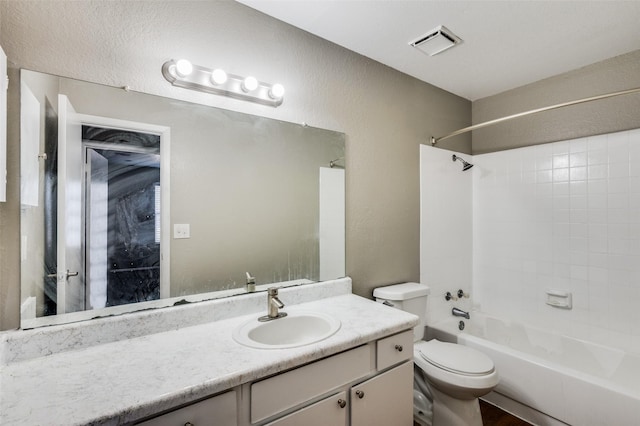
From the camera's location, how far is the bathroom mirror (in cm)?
111

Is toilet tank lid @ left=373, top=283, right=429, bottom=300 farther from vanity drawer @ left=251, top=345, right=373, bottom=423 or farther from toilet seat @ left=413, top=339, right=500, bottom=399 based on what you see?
vanity drawer @ left=251, top=345, right=373, bottom=423

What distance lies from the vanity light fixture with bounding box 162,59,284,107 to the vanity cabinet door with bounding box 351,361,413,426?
4.74ft

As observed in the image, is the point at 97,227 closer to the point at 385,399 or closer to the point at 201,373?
the point at 201,373

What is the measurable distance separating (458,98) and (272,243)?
88.3 inches

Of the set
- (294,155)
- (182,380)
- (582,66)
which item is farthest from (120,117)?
(582,66)

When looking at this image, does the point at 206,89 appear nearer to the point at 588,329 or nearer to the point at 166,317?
the point at 166,317

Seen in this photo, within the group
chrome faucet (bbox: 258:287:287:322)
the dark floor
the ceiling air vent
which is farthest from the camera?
the dark floor

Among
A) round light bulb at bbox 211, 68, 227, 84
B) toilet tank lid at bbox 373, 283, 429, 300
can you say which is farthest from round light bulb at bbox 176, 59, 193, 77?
toilet tank lid at bbox 373, 283, 429, 300

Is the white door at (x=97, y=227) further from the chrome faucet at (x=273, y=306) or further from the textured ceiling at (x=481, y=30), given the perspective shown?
the textured ceiling at (x=481, y=30)

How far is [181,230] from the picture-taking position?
1389 mm

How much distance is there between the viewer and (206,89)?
143cm

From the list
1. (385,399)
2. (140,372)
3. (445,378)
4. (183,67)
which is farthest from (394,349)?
(183,67)

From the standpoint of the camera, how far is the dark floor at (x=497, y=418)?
192 centimetres

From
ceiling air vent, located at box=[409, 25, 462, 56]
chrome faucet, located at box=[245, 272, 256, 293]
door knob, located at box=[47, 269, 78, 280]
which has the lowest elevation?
chrome faucet, located at box=[245, 272, 256, 293]
